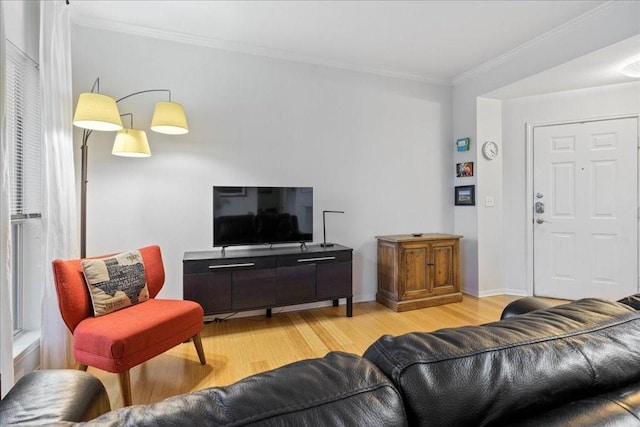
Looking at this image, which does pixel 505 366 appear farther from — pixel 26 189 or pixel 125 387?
pixel 26 189

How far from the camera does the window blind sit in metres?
2.04

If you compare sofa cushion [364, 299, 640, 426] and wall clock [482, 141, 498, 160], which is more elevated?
wall clock [482, 141, 498, 160]

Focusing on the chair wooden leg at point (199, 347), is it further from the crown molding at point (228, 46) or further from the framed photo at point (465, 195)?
the framed photo at point (465, 195)

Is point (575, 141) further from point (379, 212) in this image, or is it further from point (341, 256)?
point (341, 256)

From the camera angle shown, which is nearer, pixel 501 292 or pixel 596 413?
pixel 596 413

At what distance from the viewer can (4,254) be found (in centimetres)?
156

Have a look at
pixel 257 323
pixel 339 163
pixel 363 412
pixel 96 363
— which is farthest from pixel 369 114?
pixel 363 412

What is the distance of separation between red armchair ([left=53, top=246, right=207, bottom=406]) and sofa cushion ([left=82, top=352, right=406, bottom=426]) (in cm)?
155

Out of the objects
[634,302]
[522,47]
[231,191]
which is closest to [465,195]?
[522,47]

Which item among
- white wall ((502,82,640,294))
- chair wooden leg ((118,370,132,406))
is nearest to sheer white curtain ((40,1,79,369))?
chair wooden leg ((118,370,132,406))

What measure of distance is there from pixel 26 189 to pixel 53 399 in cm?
212

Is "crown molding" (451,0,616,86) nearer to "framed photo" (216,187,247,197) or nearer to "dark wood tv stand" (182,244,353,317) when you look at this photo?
"dark wood tv stand" (182,244,353,317)

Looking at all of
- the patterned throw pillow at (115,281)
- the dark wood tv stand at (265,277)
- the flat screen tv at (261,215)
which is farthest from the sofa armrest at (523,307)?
the patterned throw pillow at (115,281)

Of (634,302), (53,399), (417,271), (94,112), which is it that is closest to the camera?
(53,399)
